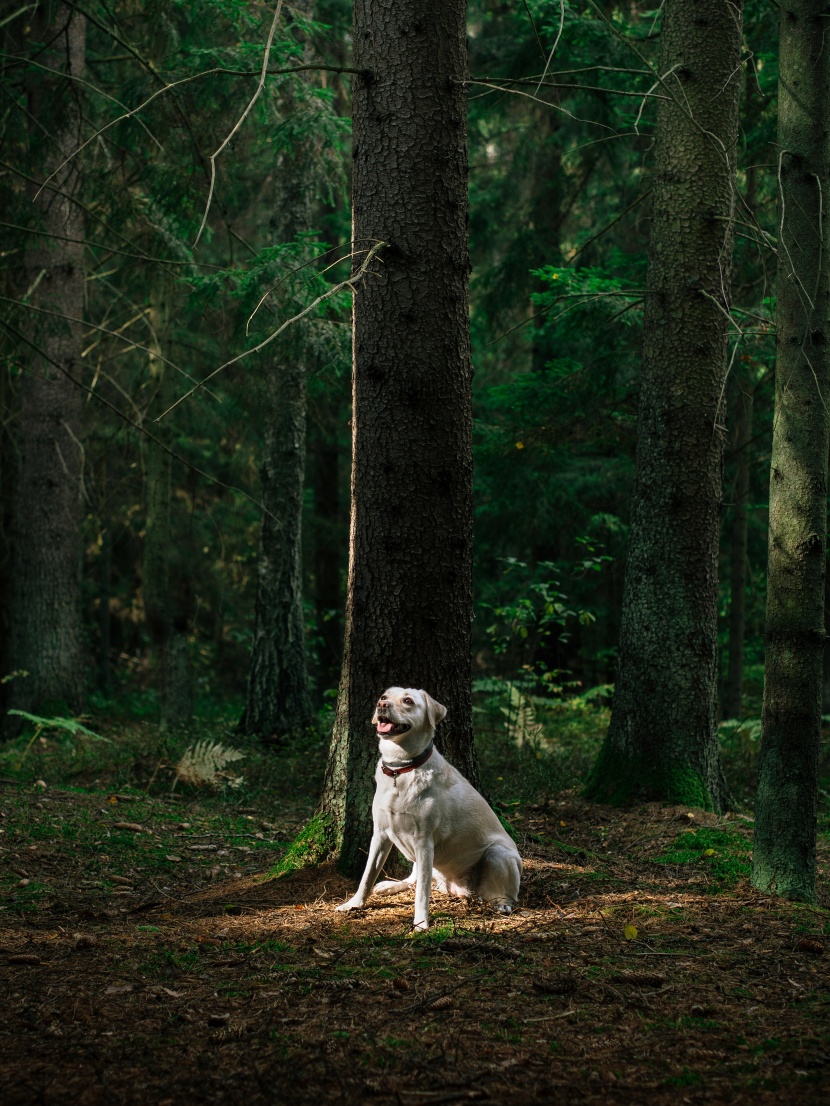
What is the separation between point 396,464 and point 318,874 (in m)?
2.37

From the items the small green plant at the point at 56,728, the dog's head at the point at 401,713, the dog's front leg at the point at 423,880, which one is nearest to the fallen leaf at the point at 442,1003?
the dog's front leg at the point at 423,880

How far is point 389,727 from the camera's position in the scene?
4508mm

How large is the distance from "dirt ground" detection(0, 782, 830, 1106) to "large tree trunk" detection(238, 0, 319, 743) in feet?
18.8

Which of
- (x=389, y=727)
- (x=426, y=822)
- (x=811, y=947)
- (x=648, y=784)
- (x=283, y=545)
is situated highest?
(x=283, y=545)

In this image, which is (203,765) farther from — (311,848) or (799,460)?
(799,460)

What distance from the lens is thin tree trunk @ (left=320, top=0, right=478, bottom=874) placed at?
527 centimetres

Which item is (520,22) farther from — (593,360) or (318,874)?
(318,874)

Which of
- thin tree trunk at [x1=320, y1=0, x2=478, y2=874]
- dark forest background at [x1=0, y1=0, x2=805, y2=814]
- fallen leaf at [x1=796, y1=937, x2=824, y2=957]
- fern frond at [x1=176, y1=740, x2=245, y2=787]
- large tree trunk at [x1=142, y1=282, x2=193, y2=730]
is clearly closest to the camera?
fallen leaf at [x1=796, y1=937, x2=824, y2=957]

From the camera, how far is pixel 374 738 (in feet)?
17.4

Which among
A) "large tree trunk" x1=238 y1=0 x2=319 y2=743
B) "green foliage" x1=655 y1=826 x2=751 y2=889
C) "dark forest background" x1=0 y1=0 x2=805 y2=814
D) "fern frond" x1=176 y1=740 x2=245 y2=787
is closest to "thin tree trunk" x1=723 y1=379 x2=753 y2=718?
"dark forest background" x1=0 y1=0 x2=805 y2=814

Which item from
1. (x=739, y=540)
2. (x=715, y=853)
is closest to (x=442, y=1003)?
(x=715, y=853)

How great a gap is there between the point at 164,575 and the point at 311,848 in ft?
29.8

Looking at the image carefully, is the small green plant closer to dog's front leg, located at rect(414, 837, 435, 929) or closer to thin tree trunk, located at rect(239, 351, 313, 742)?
thin tree trunk, located at rect(239, 351, 313, 742)

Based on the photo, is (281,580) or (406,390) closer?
(406,390)
